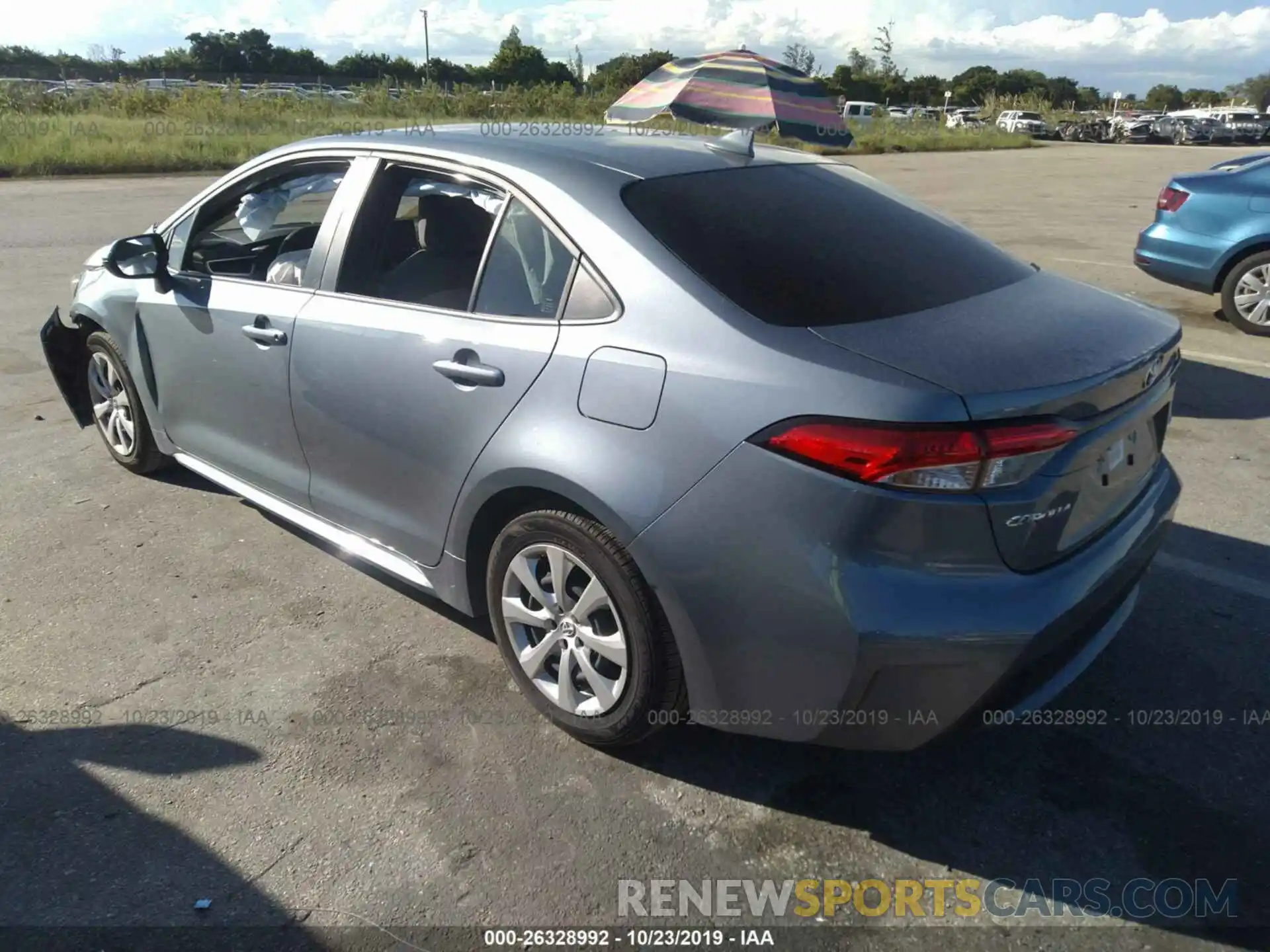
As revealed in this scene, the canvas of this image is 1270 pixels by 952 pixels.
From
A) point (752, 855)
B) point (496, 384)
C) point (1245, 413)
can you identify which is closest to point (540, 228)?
point (496, 384)

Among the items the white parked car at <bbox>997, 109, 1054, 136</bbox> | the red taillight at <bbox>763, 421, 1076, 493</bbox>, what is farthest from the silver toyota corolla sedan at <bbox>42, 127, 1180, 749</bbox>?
the white parked car at <bbox>997, 109, 1054, 136</bbox>

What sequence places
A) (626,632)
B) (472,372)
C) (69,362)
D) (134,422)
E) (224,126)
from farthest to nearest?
(224,126), (69,362), (134,422), (472,372), (626,632)

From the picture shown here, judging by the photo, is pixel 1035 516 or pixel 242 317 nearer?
pixel 1035 516

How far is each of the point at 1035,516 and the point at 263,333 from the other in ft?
8.80

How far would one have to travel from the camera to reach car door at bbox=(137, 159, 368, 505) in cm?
364

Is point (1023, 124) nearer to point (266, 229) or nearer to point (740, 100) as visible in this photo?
point (740, 100)

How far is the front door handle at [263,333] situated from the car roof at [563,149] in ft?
2.20

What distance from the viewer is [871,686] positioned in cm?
232

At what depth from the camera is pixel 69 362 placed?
5.04 metres

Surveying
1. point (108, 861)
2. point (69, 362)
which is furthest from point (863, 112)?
point (108, 861)

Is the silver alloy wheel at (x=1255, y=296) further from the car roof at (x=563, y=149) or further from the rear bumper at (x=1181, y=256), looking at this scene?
the car roof at (x=563, y=149)

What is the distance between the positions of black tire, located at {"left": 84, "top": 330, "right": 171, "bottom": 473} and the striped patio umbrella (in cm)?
517

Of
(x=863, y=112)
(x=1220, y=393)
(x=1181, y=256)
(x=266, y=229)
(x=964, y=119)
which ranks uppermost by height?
(x=863, y=112)

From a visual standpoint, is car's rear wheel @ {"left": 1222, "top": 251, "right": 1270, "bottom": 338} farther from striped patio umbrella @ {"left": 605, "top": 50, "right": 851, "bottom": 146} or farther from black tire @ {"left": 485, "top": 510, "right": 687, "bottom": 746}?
black tire @ {"left": 485, "top": 510, "right": 687, "bottom": 746}
